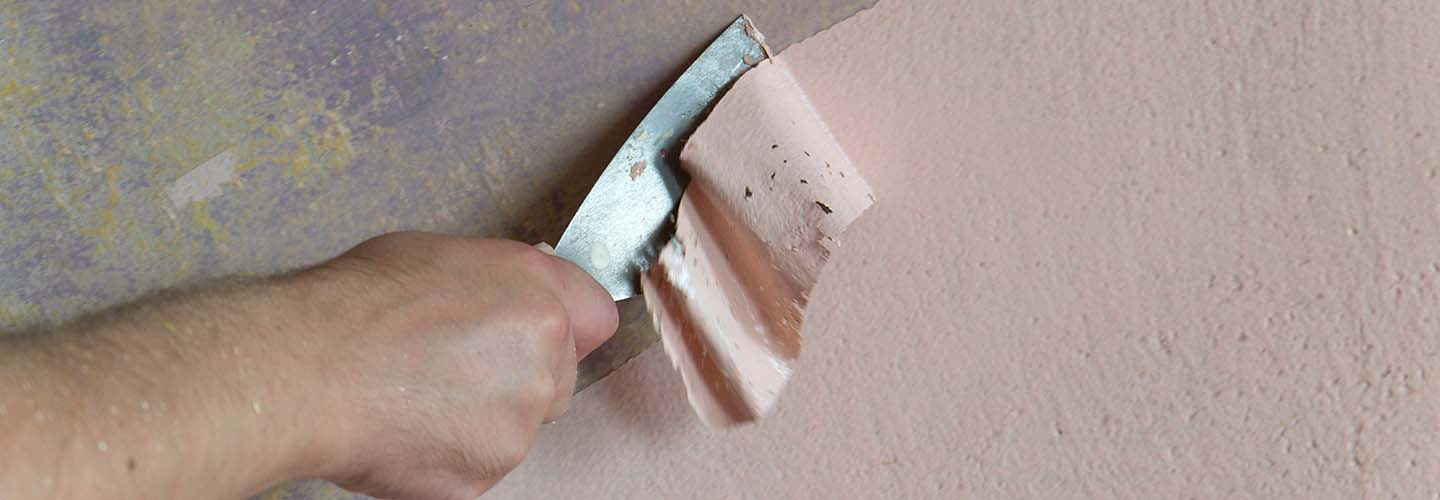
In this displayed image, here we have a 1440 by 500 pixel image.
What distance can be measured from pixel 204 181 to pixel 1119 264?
0.78 meters

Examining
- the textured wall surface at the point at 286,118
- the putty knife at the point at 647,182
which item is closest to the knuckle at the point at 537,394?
the putty knife at the point at 647,182

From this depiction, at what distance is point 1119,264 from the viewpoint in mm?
839

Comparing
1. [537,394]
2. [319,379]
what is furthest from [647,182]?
[319,379]

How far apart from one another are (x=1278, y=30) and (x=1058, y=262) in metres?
0.25

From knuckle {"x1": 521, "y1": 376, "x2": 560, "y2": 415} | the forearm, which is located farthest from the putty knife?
the forearm

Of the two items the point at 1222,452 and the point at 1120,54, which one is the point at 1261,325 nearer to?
the point at 1222,452

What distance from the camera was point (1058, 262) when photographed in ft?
2.78

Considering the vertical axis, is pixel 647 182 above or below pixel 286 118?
below

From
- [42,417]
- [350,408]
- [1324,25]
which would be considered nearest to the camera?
[42,417]

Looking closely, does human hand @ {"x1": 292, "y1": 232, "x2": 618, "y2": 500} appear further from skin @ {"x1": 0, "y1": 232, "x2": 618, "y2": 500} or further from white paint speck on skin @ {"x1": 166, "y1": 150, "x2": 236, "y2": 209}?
white paint speck on skin @ {"x1": 166, "y1": 150, "x2": 236, "y2": 209}

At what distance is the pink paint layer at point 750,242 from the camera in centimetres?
82

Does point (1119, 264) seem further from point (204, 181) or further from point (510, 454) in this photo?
point (204, 181)

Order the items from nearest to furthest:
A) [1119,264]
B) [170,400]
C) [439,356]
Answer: [170,400] < [439,356] < [1119,264]

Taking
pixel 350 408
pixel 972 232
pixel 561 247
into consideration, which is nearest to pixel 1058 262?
pixel 972 232
